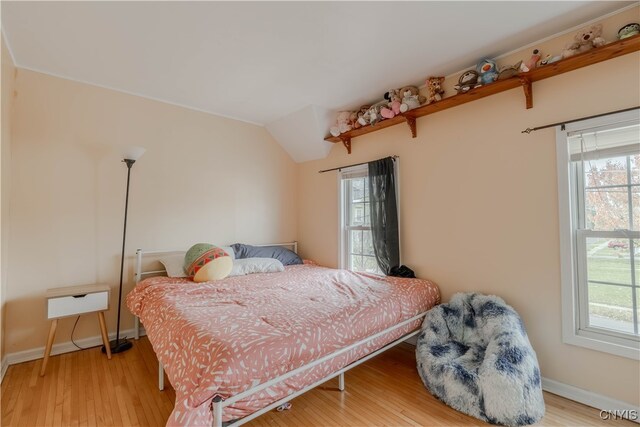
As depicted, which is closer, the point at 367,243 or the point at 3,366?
the point at 3,366

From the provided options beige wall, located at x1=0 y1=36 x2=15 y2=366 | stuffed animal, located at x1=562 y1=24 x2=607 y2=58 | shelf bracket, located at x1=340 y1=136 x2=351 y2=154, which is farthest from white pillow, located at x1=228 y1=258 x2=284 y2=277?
stuffed animal, located at x1=562 y1=24 x2=607 y2=58

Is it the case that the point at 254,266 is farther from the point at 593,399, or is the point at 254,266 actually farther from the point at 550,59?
the point at 550,59

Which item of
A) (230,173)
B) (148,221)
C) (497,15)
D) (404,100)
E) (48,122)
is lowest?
(148,221)

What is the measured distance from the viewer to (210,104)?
10.5 feet

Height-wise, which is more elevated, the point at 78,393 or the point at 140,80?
the point at 140,80

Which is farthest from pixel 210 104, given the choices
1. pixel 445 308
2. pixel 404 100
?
pixel 445 308

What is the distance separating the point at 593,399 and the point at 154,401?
2787 millimetres

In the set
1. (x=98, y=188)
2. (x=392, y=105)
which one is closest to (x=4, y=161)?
(x=98, y=188)

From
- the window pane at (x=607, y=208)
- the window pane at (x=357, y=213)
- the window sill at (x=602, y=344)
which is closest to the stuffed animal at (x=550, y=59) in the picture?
the window pane at (x=607, y=208)

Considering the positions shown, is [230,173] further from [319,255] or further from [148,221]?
[319,255]

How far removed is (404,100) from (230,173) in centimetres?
218

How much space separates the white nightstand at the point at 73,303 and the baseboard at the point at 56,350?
0.82 feet

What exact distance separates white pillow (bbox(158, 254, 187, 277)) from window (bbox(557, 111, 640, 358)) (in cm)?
309

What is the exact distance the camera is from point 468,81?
2303 mm
